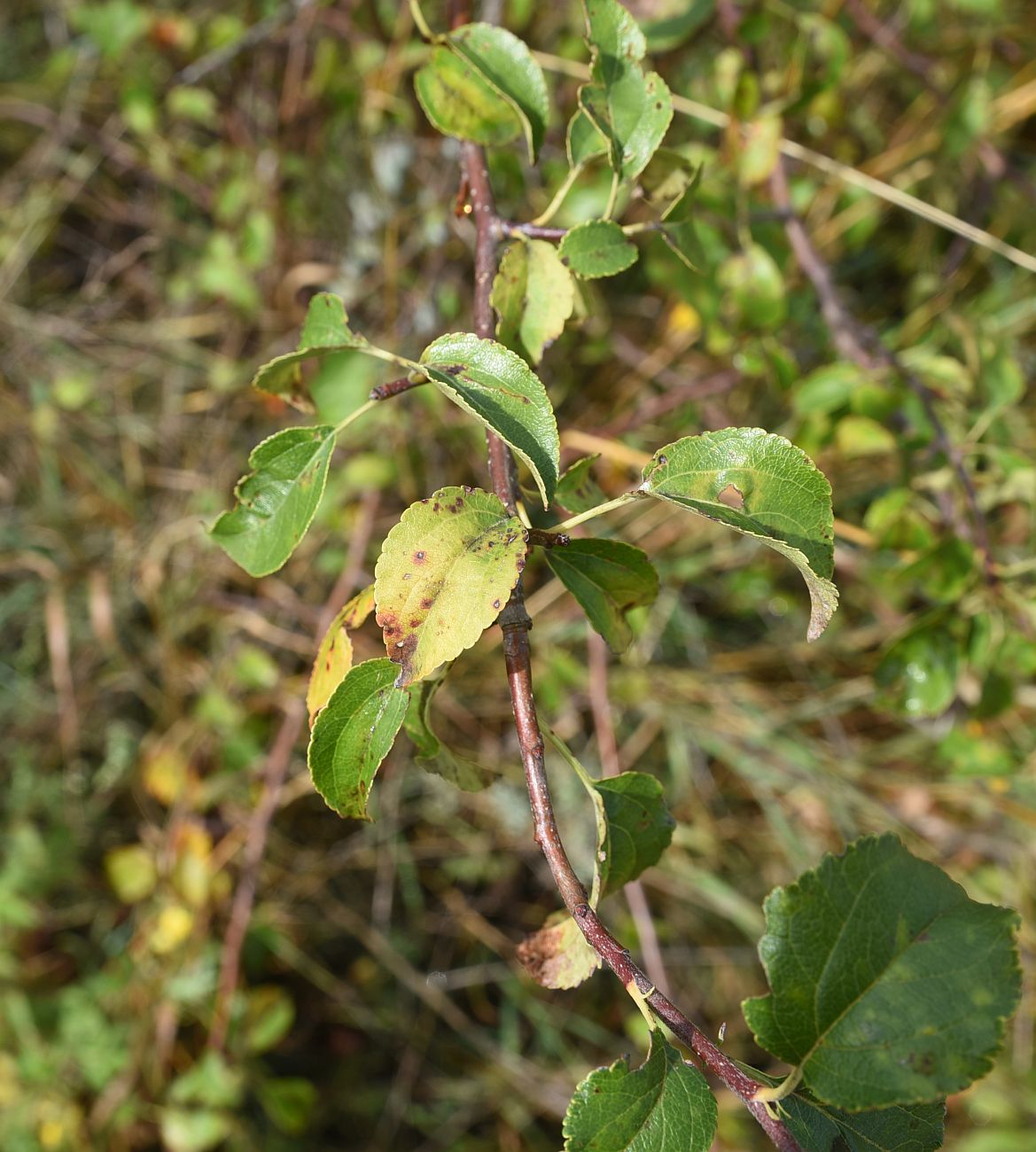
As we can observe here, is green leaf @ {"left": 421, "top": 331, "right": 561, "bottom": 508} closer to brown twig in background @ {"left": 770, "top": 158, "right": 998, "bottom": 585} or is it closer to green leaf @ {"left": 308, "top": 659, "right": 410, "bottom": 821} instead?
green leaf @ {"left": 308, "top": 659, "right": 410, "bottom": 821}

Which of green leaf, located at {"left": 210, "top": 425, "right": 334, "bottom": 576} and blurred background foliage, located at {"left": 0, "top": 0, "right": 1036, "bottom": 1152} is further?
blurred background foliage, located at {"left": 0, "top": 0, "right": 1036, "bottom": 1152}

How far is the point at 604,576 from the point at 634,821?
154 millimetres

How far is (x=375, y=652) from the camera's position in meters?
1.61

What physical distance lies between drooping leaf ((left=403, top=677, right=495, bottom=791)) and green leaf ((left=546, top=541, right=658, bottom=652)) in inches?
4.1

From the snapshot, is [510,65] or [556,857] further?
[510,65]

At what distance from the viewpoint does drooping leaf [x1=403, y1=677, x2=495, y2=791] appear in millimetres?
610

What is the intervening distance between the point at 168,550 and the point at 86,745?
1.34ft

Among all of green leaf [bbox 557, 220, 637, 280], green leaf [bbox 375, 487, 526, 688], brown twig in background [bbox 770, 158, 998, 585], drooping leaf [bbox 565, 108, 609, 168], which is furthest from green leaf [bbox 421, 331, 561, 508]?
brown twig in background [bbox 770, 158, 998, 585]

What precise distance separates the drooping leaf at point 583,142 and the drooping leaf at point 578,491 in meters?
0.26

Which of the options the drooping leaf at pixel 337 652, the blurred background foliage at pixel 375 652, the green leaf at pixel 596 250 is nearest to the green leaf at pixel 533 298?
the green leaf at pixel 596 250

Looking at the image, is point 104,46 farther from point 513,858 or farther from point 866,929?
point 866,929

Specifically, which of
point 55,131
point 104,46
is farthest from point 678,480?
point 55,131

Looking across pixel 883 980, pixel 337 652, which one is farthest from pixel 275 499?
pixel 883 980

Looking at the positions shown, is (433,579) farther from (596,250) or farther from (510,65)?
(510,65)
